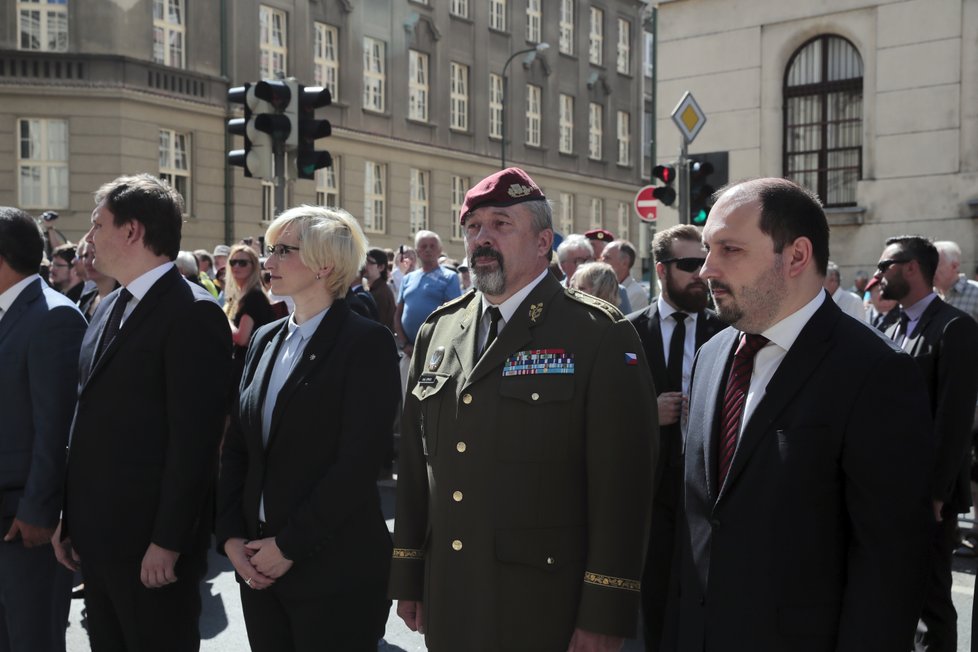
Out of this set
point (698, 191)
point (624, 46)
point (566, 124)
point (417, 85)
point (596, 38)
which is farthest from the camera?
point (624, 46)

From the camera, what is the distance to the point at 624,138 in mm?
44125

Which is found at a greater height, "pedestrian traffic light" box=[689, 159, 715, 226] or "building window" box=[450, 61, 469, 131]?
"building window" box=[450, 61, 469, 131]

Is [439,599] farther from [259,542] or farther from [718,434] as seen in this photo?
[718,434]

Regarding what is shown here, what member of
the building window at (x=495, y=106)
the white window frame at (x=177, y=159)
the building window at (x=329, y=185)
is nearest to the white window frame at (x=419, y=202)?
the building window at (x=329, y=185)

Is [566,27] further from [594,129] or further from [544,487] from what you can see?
[544,487]

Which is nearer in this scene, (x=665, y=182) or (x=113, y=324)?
(x=113, y=324)

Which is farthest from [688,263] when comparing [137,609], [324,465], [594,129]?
[594,129]

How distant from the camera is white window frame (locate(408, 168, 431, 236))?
108 feet

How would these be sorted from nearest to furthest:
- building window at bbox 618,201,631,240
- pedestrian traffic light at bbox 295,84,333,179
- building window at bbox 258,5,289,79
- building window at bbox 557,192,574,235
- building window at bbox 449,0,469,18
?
pedestrian traffic light at bbox 295,84,333,179, building window at bbox 258,5,289,79, building window at bbox 449,0,469,18, building window at bbox 557,192,574,235, building window at bbox 618,201,631,240

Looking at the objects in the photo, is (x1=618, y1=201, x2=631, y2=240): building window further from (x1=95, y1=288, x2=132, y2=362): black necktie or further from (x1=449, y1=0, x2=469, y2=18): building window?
(x1=95, y1=288, x2=132, y2=362): black necktie

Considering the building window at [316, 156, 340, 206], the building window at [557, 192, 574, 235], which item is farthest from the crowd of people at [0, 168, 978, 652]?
the building window at [557, 192, 574, 235]

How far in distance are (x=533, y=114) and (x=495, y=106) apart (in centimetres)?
241

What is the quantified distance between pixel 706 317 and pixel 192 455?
99.8 inches

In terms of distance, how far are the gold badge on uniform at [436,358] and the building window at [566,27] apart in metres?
37.5
